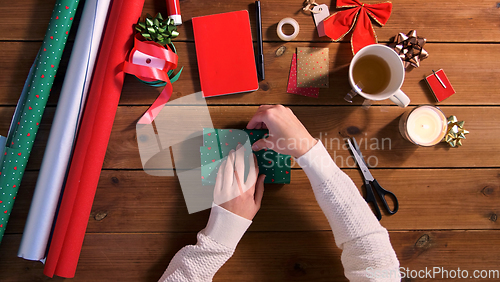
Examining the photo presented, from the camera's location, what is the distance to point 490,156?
0.84 m

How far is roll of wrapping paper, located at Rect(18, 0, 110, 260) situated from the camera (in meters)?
0.74

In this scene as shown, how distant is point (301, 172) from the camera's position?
0.81 metres

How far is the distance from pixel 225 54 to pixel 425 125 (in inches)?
24.3

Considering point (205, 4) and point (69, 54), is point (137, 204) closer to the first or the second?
point (69, 54)

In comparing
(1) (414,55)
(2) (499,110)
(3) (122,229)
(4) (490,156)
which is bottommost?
(3) (122,229)

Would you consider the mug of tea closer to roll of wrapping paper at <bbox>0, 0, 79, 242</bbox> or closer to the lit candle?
the lit candle

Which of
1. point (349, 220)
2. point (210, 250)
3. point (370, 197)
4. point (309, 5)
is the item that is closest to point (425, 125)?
point (370, 197)

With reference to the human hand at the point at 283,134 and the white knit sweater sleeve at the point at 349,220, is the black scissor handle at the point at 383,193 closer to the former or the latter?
the white knit sweater sleeve at the point at 349,220

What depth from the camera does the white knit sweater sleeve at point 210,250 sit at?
710 millimetres

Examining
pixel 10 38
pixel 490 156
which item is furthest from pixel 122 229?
pixel 490 156

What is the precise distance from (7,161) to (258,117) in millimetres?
694

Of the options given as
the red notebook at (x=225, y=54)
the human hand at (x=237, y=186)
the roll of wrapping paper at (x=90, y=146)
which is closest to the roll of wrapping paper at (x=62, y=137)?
the roll of wrapping paper at (x=90, y=146)

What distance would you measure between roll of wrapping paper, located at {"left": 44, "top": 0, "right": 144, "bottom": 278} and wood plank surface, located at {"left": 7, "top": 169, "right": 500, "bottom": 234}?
0.05m

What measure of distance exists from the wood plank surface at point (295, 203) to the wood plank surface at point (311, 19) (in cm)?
41
